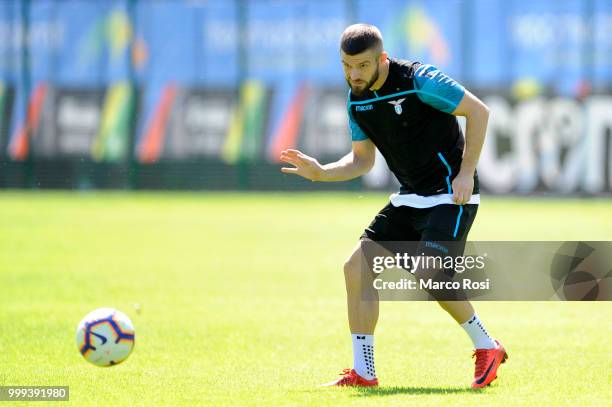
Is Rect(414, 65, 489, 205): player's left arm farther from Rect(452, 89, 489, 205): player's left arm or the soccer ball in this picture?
the soccer ball

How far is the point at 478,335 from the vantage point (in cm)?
782

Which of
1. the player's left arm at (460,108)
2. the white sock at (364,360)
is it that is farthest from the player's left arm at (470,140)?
the white sock at (364,360)

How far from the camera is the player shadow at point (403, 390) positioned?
7.47 meters

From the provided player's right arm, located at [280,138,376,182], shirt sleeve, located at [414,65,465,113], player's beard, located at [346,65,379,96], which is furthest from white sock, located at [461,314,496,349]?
player's beard, located at [346,65,379,96]

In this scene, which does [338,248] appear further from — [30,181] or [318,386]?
[30,181]

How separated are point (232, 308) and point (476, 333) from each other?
190 inches

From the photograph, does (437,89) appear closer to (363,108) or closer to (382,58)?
(382,58)

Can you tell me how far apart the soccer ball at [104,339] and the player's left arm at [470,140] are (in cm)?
263

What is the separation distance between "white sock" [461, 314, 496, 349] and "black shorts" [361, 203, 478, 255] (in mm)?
554

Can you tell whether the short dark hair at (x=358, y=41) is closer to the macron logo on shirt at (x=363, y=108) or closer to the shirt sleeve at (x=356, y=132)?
the macron logo on shirt at (x=363, y=108)

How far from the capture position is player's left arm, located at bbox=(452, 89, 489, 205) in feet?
24.7

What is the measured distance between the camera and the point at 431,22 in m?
34.0

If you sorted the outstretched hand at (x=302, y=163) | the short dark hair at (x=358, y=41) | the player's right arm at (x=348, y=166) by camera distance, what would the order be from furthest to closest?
1. the player's right arm at (x=348, y=166)
2. the outstretched hand at (x=302, y=163)
3. the short dark hair at (x=358, y=41)

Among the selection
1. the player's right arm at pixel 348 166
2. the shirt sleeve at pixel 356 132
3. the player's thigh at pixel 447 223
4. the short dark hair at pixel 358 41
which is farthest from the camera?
the shirt sleeve at pixel 356 132
